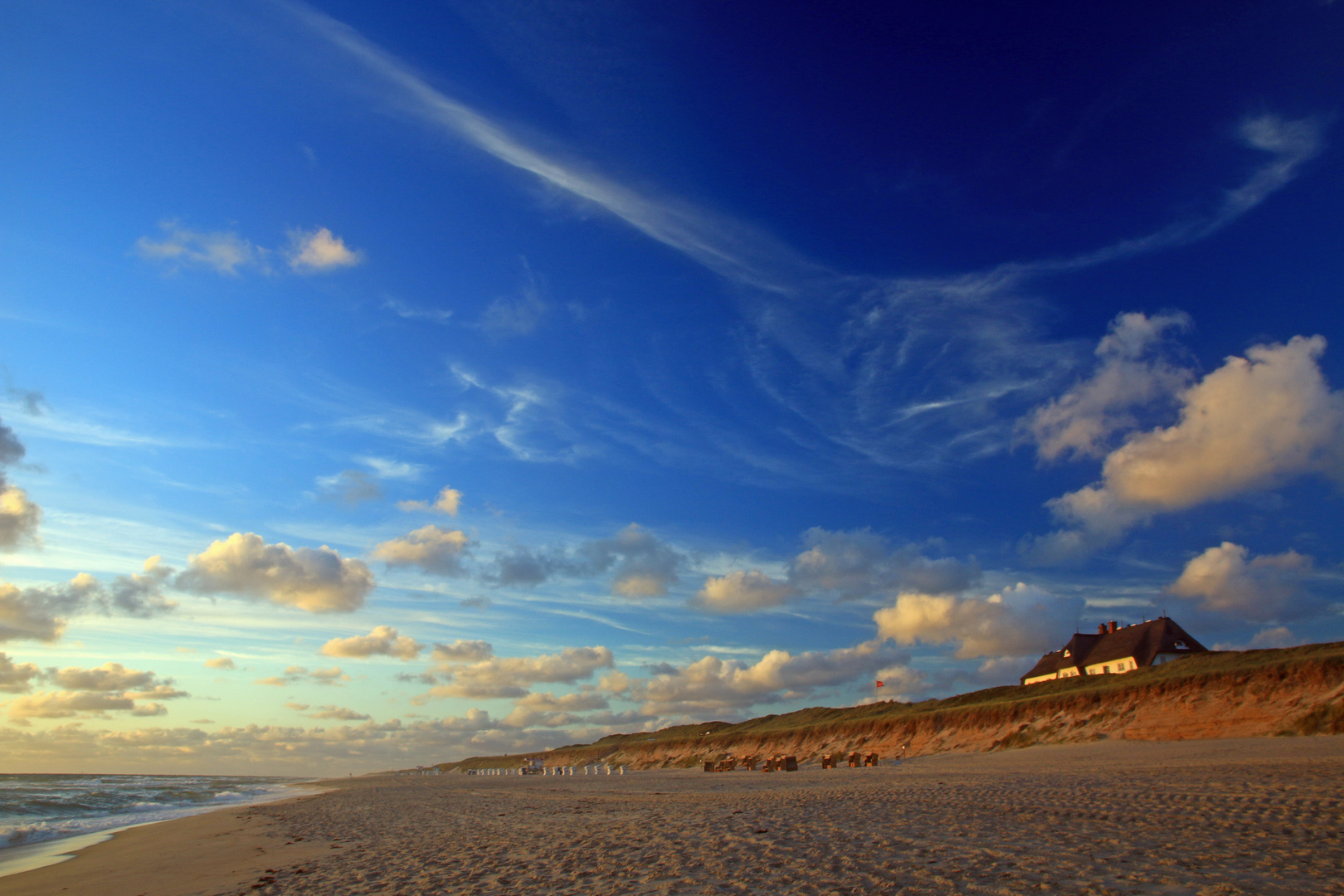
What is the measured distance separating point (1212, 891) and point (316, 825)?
25.4 metres

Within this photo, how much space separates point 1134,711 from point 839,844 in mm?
38052

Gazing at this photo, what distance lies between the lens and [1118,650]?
69.7 metres

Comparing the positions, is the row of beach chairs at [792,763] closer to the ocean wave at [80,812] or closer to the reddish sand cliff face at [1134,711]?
the reddish sand cliff face at [1134,711]

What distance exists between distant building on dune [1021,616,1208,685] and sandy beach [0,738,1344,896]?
46206 millimetres

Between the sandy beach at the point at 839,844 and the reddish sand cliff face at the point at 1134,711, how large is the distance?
951 centimetres

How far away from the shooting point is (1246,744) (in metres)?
28.5

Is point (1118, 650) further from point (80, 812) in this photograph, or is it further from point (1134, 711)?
point (80, 812)

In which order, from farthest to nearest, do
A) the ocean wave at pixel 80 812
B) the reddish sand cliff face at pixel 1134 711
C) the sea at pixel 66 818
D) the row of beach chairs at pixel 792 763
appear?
the row of beach chairs at pixel 792 763
the reddish sand cliff face at pixel 1134 711
the ocean wave at pixel 80 812
the sea at pixel 66 818

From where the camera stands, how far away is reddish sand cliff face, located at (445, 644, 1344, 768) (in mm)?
32281

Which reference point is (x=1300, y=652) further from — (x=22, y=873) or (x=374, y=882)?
(x=22, y=873)

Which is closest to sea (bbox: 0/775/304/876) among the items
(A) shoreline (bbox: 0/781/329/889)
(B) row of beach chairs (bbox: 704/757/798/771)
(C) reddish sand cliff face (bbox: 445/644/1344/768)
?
(A) shoreline (bbox: 0/781/329/889)

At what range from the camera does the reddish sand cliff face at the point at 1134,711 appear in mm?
32281

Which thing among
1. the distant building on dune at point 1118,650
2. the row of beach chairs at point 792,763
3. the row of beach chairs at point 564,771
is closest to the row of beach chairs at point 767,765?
the row of beach chairs at point 792,763

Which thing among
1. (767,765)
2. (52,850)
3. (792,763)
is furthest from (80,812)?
(792,763)
